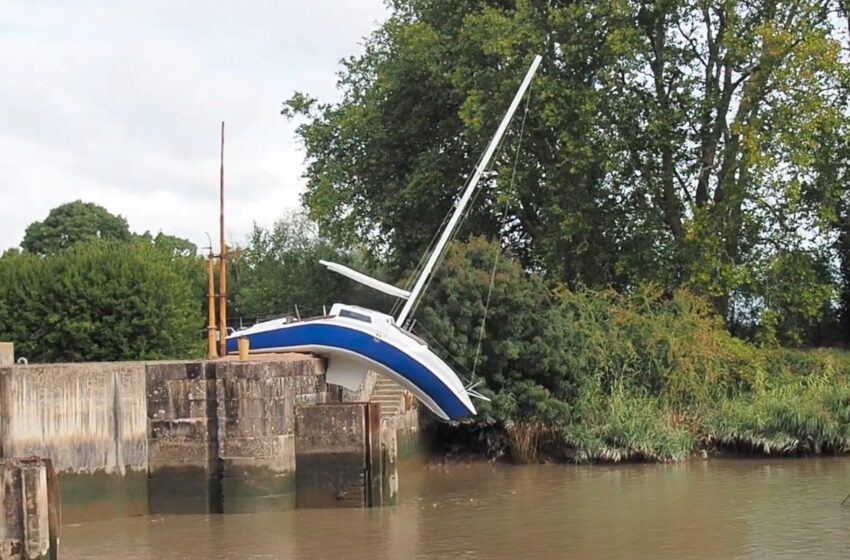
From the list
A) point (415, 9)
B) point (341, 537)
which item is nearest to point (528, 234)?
point (415, 9)

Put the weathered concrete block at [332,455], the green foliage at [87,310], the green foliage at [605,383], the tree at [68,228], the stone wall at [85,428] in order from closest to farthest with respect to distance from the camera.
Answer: the stone wall at [85,428] < the weathered concrete block at [332,455] < the green foliage at [87,310] < the green foliage at [605,383] < the tree at [68,228]

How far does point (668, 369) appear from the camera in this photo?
1027 inches

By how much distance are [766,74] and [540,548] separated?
17185 millimetres

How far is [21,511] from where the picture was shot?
519 inches

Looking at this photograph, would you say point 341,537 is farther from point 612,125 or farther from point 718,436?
point 612,125

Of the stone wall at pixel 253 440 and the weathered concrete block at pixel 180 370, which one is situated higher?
the weathered concrete block at pixel 180 370

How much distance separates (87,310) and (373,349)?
6185mm

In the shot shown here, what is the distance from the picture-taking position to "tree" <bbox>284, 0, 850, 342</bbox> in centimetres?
2864

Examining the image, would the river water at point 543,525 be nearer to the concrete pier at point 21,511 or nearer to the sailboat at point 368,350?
the sailboat at point 368,350

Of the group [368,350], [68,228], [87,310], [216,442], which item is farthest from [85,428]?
[68,228]

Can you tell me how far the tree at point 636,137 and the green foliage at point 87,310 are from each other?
34.2ft

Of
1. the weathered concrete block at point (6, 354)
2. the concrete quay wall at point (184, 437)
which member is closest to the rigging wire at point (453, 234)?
the concrete quay wall at point (184, 437)

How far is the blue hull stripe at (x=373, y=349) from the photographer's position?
64.3 feet

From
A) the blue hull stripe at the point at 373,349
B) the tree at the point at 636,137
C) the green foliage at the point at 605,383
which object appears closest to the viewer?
the blue hull stripe at the point at 373,349
